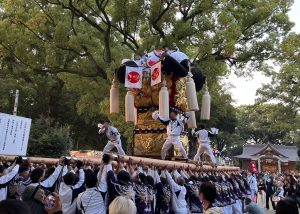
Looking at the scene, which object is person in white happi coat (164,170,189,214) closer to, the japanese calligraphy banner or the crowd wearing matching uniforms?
the crowd wearing matching uniforms

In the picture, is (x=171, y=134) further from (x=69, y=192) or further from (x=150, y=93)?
(x=69, y=192)

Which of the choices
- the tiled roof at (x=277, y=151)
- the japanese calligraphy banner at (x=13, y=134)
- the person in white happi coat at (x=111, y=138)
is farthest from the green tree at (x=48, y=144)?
the tiled roof at (x=277, y=151)

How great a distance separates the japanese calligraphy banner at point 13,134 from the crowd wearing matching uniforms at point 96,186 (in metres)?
0.20

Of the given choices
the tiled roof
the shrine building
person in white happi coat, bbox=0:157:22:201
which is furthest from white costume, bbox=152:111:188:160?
the tiled roof

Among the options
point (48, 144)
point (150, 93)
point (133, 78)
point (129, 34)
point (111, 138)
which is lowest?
point (111, 138)

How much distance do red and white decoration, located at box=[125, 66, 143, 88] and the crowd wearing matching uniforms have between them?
2.47m

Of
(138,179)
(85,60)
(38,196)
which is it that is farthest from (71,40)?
(38,196)

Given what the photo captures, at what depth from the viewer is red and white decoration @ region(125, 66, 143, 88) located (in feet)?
25.1

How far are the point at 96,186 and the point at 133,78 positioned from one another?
3889mm

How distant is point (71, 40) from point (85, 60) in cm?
132

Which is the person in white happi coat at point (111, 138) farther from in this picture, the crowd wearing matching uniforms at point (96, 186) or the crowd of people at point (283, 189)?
the crowd of people at point (283, 189)

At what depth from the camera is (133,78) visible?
25.2 feet

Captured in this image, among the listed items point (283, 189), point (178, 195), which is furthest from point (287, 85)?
point (178, 195)

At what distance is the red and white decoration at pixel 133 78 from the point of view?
25.1ft
